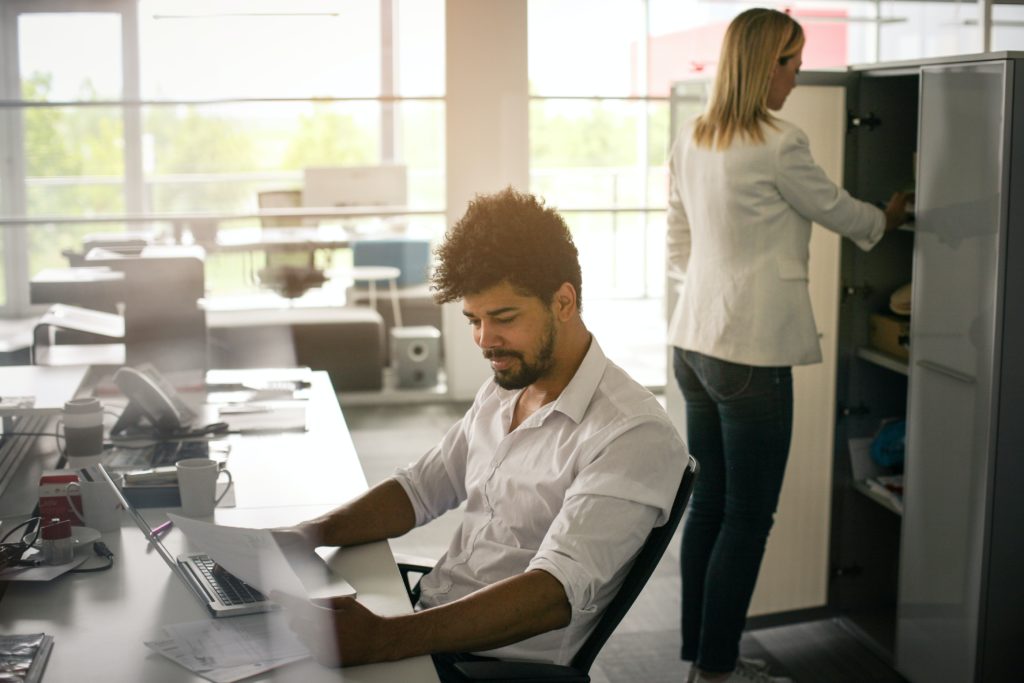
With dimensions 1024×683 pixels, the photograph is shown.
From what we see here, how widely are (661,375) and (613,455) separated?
4.69 m

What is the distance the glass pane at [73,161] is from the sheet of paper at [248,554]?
523 centimetres

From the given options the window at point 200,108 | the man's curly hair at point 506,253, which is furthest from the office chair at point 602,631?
the window at point 200,108

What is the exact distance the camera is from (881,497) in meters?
3.07

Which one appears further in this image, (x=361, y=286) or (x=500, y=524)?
(x=361, y=286)

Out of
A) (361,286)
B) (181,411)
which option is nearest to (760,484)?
(181,411)

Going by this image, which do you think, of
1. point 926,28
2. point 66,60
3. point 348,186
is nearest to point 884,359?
point 348,186

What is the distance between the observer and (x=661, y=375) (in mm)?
6371

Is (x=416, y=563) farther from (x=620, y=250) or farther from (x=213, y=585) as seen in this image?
(x=620, y=250)

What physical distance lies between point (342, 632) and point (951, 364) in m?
1.68

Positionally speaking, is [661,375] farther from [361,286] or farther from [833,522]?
[833,522]

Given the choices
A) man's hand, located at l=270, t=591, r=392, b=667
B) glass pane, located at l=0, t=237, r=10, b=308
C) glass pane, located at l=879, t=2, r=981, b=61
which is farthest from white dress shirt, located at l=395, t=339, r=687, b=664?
glass pane, located at l=879, t=2, r=981, b=61

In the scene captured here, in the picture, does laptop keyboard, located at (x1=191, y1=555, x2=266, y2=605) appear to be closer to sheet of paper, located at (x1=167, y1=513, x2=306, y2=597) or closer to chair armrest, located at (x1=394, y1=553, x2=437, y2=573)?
sheet of paper, located at (x1=167, y1=513, x2=306, y2=597)

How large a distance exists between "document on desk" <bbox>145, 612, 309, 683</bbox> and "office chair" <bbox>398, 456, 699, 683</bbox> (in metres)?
0.25

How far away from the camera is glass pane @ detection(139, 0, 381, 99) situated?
6094 millimetres
